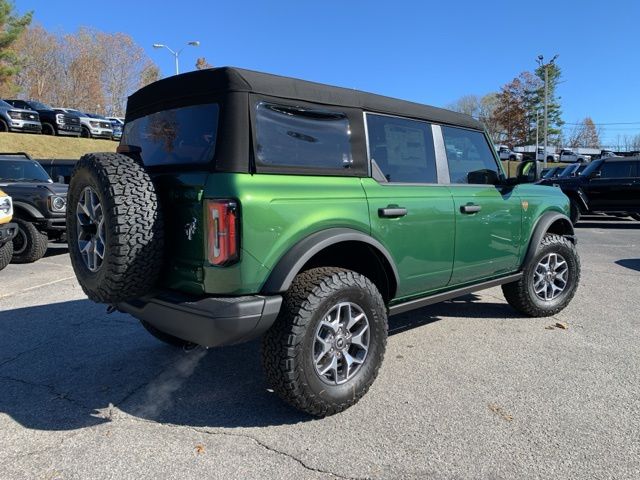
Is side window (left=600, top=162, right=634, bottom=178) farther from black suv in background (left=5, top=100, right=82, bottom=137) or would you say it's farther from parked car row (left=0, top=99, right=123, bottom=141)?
black suv in background (left=5, top=100, right=82, bottom=137)

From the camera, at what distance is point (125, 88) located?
5844 centimetres

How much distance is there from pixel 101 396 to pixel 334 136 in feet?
7.60

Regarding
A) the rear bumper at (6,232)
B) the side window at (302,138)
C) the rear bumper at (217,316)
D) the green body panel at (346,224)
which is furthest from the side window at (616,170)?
the rear bumper at (6,232)

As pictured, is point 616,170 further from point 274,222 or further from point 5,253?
point 5,253

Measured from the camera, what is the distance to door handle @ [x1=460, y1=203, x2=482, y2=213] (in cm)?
383

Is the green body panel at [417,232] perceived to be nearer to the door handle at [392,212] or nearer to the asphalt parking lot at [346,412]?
the door handle at [392,212]

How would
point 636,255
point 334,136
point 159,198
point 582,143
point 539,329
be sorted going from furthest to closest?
point 582,143 < point 636,255 < point 539,329 < point 334,136 < point 159,198

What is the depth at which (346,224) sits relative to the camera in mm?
2994

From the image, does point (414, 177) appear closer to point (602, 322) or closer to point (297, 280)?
point (297, 280)

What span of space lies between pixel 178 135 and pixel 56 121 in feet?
81.4

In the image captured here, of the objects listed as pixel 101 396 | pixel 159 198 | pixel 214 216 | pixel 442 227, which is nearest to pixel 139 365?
pixel 101 396

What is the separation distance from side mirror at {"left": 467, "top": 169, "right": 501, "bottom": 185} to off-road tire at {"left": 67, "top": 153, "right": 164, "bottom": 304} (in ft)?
8.79

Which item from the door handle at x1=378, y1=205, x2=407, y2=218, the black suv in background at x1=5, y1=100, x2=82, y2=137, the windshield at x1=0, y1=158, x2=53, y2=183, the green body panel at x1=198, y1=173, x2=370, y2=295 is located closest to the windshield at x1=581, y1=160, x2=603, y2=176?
the door handle at x1=378, y1=205, x2=407, y2=218

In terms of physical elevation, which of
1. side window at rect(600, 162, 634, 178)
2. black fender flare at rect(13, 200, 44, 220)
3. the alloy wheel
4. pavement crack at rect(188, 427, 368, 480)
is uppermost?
side window at rect(600, 162, 634, 178)
